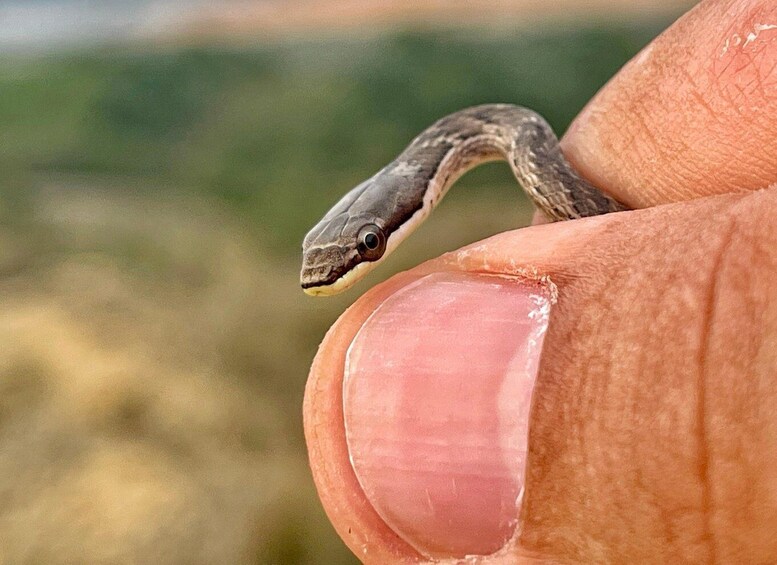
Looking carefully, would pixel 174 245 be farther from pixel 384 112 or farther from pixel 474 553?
pixel 474 553

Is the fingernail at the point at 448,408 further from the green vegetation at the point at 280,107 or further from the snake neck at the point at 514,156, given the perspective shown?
the green vegetation at the point at 280,107

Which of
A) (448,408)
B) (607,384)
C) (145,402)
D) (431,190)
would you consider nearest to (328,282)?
(431,190)

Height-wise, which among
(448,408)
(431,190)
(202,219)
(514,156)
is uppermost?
(514,156)

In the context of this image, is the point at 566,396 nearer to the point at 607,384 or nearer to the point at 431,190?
the point at 607,384

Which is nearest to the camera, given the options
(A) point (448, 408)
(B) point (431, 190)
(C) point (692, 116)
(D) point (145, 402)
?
(A) point (448, 408)

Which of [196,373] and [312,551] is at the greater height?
[196,373]

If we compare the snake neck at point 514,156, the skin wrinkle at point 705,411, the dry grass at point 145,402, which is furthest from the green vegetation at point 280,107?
the skin wrinkle at point 705,411

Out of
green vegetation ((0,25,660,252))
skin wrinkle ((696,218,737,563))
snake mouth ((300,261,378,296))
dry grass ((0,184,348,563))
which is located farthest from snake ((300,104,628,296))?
green vegetation ((0,25,660,252))

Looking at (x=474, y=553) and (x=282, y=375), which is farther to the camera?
(x=282, y=375)

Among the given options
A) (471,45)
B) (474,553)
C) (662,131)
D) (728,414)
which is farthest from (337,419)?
(471,45)
